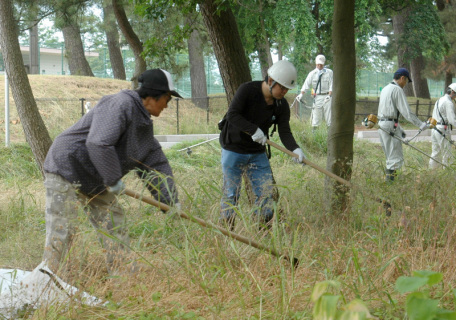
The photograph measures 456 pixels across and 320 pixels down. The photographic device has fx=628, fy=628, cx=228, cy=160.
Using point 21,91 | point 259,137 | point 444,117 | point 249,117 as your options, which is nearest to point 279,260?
point 259,137

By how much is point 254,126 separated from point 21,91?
160 inches

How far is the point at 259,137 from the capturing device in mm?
5566

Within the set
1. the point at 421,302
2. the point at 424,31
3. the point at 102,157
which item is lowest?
the point at 421,302

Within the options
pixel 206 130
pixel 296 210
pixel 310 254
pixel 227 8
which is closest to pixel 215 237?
pixel 310 254

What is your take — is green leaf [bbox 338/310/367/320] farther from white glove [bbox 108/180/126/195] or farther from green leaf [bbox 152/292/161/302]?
white glove [bbox 108/180/126/195]

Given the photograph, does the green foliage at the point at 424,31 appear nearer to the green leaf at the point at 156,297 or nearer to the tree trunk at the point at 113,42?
the tree trunk at the point at 113,42

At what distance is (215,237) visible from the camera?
4043 mm

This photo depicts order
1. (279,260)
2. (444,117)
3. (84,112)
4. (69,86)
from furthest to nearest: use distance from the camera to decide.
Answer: (69,86) < (84,112) < (444,117) < (279,260)

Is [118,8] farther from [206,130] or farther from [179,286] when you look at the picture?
[179,286]

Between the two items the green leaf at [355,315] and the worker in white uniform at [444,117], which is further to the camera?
the worker in white uniform at [444,117]

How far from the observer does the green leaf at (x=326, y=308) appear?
1536mm

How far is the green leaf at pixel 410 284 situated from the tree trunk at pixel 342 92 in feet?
13.0

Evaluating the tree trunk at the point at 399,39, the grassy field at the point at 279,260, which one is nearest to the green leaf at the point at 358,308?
the grassy field at the point at 279,260

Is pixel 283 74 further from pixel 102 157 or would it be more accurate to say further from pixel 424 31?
pixel 424 31
